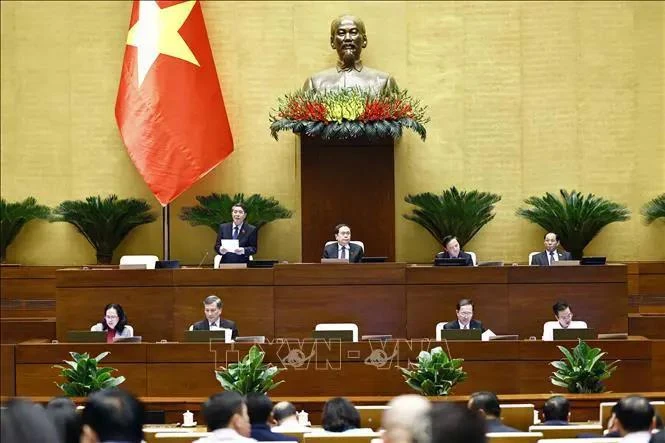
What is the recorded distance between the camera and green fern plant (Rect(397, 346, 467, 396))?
9.17m

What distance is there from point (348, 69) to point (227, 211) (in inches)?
81.6

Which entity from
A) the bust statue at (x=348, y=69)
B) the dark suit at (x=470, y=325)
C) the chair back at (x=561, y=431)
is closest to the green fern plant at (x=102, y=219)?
the bust statue at (x=348, y=69)

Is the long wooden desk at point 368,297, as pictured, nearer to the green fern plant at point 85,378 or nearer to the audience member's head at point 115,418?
the green fern plant at point 85,378

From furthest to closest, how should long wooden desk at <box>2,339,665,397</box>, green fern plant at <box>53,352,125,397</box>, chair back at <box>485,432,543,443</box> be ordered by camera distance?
long wooden desk at <box>2,339,665,397</box>, green fern plant at <box>53,352,125,397</box>, chair back at <box>485,432,543,443</box>

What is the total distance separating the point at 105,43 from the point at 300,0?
238 cm

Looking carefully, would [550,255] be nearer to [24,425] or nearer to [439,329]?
[439,329]

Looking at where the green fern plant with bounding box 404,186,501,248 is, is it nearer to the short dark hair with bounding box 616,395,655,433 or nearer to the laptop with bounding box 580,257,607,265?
the laptop with bounding box 580,257,607,265

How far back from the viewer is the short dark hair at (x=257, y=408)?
19.6 ft

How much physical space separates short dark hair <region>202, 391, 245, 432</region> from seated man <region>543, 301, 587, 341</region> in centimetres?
570

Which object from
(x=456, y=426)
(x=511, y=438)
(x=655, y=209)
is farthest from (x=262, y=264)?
(x=456, y=426)

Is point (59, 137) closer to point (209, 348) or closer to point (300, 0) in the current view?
point (300, 0)

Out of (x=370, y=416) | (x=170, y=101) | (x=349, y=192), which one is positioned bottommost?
(x=370, y=416)

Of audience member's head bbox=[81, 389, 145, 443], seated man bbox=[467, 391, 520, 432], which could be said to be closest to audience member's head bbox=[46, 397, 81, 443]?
audience member's head bbox=[81, 389, 145, 443]

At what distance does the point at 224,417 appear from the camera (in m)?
5.14
